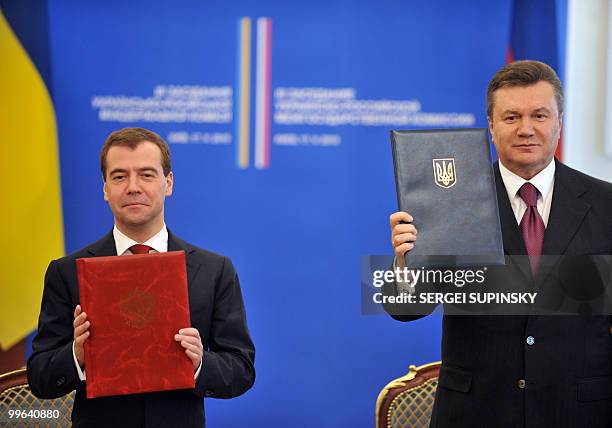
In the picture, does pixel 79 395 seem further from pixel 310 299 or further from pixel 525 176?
pixel 310 299

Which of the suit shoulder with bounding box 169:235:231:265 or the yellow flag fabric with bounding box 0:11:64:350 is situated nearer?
the suit shoulder with bounding box 169:235:231:265

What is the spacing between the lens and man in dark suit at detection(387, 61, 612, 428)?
2.15 metres

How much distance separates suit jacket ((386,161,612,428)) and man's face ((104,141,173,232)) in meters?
0.85

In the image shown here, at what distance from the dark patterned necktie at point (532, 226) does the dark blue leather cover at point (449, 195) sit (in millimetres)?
180

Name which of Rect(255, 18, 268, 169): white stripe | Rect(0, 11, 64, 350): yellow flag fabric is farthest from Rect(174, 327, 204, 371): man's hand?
Rect(0, 11, 64, 350): yellow flag fabric

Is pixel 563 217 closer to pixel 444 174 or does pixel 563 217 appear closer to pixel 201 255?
pixel 444 174

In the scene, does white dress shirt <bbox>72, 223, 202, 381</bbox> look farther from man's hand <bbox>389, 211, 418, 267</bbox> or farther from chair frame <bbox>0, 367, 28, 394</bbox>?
chair frame <bbox>0, 367, 28, 394</bbox>

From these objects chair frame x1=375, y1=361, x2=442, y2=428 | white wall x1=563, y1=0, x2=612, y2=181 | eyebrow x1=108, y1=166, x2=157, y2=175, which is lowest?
chair frame x1=375, y1=361, x2=442, y2=428

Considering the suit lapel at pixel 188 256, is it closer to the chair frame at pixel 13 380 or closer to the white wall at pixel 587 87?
the chair frame at pixel 13 380

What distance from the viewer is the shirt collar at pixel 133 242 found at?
2.32 meters

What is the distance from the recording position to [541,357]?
215 centimetres

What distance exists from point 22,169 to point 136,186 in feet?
7.63

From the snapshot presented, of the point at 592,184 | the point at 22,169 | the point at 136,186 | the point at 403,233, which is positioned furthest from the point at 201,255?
the point at 22,169

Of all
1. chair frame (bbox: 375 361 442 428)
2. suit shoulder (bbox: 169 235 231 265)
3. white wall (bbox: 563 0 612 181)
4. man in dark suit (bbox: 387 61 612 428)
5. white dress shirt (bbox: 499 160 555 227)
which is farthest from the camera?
white wall (bbox: 563 0 612 181)
